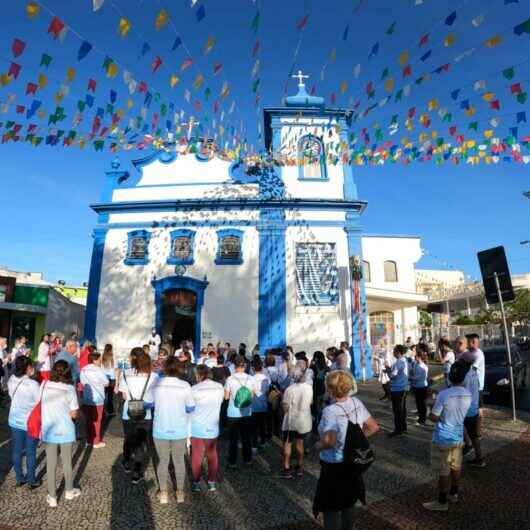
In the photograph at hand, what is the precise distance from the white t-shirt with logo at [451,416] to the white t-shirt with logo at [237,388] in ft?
9.07

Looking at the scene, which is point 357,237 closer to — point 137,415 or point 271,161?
point 271,161

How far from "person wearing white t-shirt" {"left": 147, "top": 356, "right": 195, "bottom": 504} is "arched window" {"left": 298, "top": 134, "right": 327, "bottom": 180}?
15220mm

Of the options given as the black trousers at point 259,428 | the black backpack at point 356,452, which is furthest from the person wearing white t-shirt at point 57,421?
the black backpack at point 356,452

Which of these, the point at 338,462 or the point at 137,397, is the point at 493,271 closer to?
the point at 338,462

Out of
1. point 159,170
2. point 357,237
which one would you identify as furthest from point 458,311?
point 159,170

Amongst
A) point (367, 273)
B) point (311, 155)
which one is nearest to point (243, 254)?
point (311, 155)

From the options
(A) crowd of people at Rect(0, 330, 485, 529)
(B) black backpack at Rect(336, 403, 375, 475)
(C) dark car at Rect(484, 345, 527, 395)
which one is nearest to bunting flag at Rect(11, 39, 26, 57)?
(A) crowd of people at Rect(0, 330, 485, 529)

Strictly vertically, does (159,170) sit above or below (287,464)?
above

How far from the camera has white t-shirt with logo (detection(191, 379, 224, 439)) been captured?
18.3 ft

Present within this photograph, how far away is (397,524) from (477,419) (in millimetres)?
2596

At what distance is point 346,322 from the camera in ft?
58.5

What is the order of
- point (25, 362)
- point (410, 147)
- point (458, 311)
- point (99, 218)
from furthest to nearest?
point (458, 311) → point (99, 218) → point (410, 147) → point (25, 362)

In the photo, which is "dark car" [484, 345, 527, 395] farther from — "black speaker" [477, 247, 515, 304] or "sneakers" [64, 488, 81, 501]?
"sneakers" [64, 488, 81, 501]

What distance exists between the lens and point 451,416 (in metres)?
4.92
